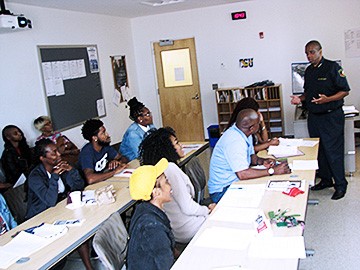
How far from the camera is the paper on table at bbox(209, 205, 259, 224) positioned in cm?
224

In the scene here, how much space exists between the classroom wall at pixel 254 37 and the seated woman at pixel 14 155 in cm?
371

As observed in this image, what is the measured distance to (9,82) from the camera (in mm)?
4867

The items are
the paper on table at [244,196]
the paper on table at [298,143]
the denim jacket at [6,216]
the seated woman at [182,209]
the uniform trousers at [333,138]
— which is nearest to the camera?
the paper on table at [244,196]

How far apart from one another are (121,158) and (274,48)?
14.1 ft

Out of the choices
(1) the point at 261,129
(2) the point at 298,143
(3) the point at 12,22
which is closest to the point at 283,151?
(2) the point at 298,143

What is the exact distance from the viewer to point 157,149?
279cm

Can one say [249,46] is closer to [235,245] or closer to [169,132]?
[169,132]

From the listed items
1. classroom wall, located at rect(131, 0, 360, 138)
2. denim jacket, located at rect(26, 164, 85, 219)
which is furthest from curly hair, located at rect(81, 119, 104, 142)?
classroom wall, located at rect(131, 0, 360, 138)

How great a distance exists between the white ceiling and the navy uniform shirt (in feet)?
9.64

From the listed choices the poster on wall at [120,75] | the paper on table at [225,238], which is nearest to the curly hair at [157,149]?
the paper on table at [225,238]

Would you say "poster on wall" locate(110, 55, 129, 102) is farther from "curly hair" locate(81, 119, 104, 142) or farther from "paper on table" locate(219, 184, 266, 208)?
"paper on table" locate(219, 184, 266, 208)

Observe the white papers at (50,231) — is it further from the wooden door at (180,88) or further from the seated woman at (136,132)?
the wooden door at (180,88)

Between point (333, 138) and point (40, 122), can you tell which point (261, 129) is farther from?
point (40, 122)

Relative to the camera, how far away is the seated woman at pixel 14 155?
174 inches
